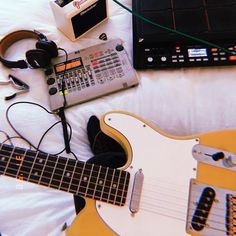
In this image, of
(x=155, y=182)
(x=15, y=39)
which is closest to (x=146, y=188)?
(x=155, y=182)

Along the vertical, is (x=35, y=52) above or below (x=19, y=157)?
above

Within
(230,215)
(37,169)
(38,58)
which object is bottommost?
(230,215)

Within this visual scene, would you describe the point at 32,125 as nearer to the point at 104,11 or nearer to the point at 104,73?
the point at 104,73

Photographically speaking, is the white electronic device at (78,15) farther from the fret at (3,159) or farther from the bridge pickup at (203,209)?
the bridge pickup at (203,209)

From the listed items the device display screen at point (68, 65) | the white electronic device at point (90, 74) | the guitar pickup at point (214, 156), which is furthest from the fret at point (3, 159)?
the guitar pickup at point (214, 156)

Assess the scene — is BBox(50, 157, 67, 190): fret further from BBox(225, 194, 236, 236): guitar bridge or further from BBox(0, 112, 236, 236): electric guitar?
BBox(225, 194, 236, 236): guitar bridge

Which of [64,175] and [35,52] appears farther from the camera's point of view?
[35,52]

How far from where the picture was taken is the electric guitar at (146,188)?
68cm

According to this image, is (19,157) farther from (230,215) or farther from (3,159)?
(230,215)

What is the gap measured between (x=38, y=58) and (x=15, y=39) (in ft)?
0.51

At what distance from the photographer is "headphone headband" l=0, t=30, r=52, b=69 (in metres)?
0.89

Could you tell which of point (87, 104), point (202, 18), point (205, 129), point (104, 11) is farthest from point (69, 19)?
point (205, 129)

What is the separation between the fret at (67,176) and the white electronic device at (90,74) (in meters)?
0.22

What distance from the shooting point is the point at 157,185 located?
706 millimetres
